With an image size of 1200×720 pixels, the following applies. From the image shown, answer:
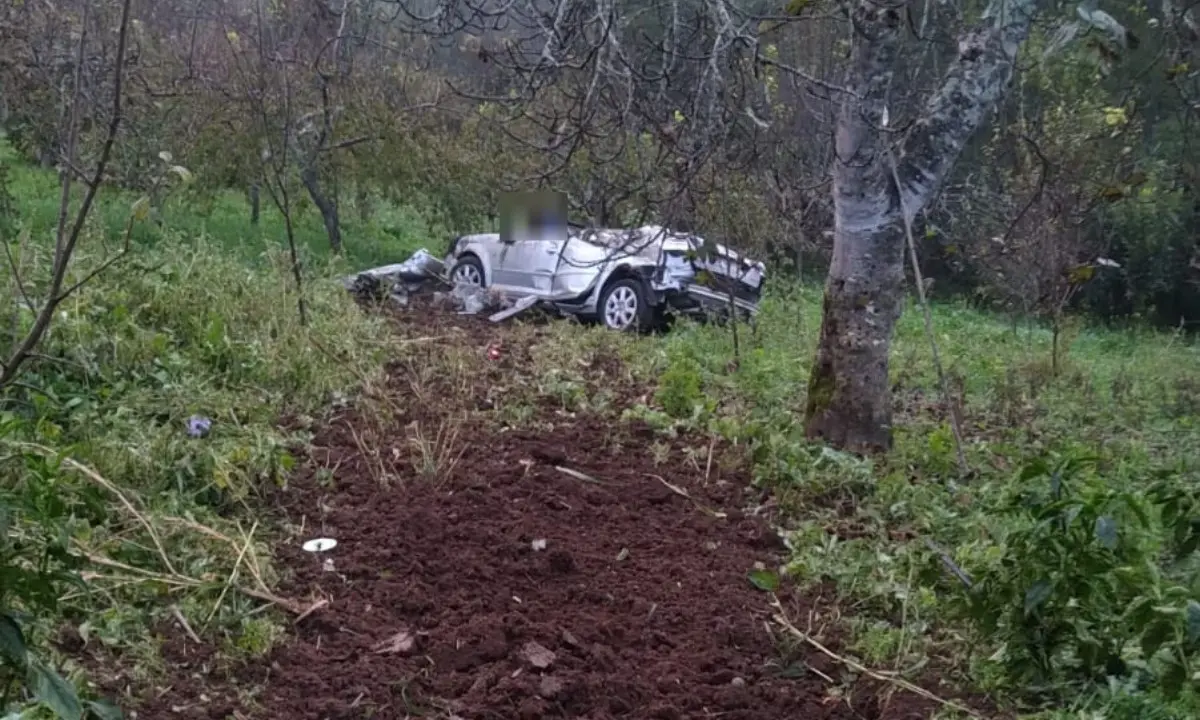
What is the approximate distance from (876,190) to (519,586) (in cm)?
277

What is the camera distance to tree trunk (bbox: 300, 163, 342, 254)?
1413 cm

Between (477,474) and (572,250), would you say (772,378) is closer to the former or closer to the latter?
(477,474)

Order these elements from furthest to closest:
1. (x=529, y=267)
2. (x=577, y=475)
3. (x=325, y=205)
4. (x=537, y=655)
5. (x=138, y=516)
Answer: (x=325, y=205) → (x=529, y=267) → (x=577, y=475) → (x=138, y=516) → (x=537, y=655)

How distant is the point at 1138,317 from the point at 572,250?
11.6m

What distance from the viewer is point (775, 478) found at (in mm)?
5301

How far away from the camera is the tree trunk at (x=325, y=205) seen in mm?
14133

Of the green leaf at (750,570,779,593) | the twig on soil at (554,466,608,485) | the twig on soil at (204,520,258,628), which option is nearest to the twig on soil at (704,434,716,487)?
the twig on soil at (554,466,608,485)

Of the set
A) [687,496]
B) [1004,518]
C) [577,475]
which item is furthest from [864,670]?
[577,475]

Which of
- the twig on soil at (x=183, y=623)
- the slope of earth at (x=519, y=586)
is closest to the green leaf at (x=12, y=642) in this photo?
the slope of earth at (x=519, y=586)

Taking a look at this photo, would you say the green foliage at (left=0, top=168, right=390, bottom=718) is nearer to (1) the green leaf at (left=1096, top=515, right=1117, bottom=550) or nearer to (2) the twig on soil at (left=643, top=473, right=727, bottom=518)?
(2) the twig on soil at (left=643, top=473, right=727, bottom=518)

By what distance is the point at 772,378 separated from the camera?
24.7ft

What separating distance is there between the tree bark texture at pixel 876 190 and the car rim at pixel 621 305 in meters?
6.07

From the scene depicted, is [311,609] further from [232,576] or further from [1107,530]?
[1107,530]

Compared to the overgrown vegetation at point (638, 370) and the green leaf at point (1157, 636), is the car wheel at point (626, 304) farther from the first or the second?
the green leaf at point (1157, 636)
